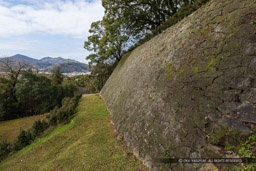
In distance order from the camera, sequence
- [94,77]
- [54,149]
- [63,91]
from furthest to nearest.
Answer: [94,77]
[63,91]
[54,149]

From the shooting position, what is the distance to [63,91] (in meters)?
24.4

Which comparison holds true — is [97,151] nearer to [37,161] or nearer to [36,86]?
[37,161]

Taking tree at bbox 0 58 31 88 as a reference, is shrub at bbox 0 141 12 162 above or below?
below

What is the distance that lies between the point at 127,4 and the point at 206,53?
11.4m

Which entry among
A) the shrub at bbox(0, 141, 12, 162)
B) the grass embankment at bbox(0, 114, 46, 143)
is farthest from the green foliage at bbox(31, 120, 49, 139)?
the grass embankment at bbox(0, 114, 46, 143)

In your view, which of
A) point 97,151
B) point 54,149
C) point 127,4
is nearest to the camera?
point 97,151

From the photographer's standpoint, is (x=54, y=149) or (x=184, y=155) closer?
(x=184, y=155)

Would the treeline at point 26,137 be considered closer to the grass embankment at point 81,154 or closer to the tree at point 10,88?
the grass embankment at point 81,154

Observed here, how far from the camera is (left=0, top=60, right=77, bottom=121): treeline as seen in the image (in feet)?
62.0

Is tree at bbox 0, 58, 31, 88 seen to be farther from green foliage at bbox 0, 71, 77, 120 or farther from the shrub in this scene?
the shrub

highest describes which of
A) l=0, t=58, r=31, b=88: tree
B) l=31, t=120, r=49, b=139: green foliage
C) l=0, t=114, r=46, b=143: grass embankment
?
l=0, t=58, r=31, b=88: tree

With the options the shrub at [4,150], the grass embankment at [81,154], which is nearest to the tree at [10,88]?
the shrub at [4,150]

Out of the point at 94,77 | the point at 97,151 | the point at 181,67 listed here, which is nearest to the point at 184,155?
the point at 181,67

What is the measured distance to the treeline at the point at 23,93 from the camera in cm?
1891
